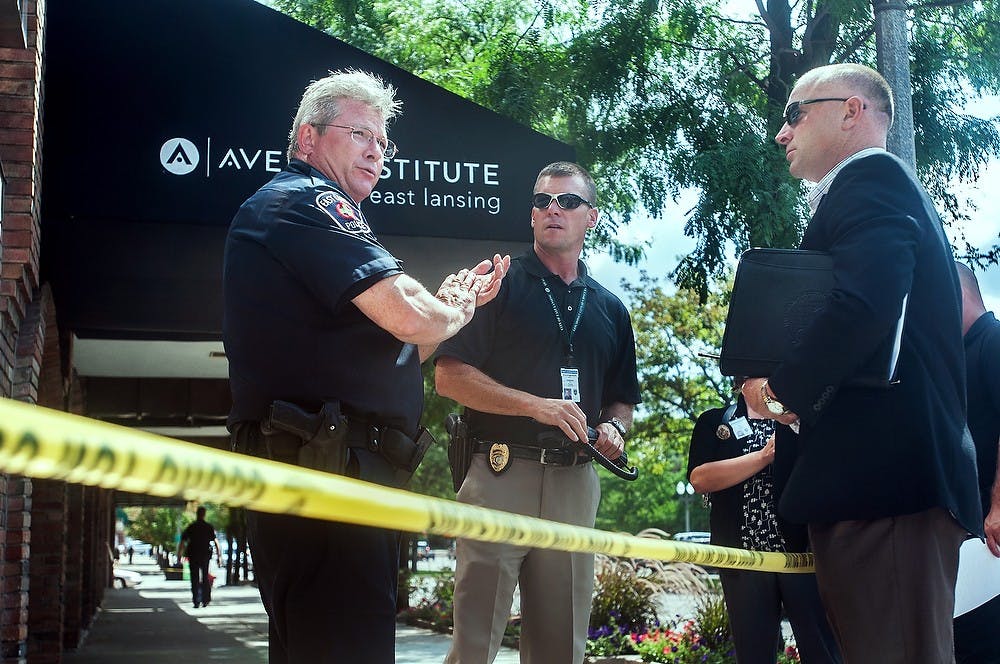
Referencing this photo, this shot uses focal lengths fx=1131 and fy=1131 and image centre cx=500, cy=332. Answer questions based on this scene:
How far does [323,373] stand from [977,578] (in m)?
2.59

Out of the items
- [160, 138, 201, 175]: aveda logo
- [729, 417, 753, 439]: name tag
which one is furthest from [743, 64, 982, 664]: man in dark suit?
[160, 138, 201, 175]: aveda logo

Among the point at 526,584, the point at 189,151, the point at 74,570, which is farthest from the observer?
the point at 74,570

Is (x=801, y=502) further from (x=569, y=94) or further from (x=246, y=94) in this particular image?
(x=569, y=94)

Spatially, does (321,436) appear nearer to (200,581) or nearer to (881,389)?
(881,389)

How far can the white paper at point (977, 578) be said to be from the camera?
400 cm

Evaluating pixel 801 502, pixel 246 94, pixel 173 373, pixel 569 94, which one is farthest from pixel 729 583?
pixel 173 373

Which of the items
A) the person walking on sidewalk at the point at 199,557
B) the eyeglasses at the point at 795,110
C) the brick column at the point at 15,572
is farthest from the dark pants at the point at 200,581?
the eyeglasses at the point at 795,110

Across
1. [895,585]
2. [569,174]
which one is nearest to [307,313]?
[895,585]

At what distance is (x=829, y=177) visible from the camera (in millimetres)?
3061

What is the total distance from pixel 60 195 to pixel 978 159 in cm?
972

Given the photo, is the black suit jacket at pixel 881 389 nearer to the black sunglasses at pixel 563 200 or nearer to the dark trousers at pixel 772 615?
the black sunglasses at pixel 563 200

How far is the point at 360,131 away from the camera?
313 cm

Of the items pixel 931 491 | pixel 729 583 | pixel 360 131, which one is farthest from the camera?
pixel 729 583

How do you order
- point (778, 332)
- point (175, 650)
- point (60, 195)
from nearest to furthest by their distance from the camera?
point (778, 332) < point (60, 195) < point (175, 650)
